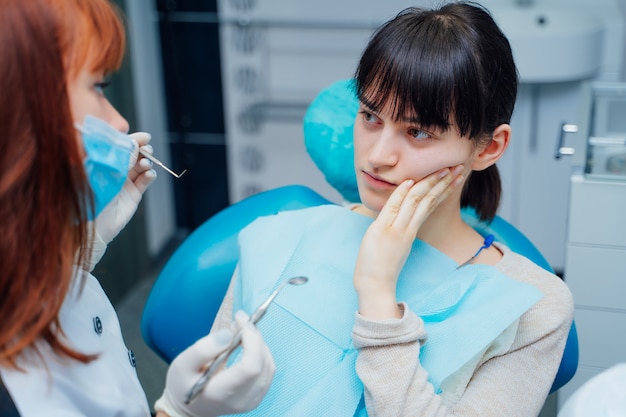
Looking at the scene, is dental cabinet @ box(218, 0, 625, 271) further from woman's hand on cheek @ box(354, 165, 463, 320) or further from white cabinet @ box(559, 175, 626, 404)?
woman's hand on cheek @ box(354, 165, 463, 320)

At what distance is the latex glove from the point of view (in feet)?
2.91

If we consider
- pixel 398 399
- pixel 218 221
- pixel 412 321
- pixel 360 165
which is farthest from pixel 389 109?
pixel 218 221

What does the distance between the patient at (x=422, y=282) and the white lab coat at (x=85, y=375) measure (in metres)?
0.26

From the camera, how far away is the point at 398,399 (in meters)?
1.05

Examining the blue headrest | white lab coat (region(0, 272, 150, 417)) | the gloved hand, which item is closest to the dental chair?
the blue headrest

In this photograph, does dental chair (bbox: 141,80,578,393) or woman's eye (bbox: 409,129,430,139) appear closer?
woman's eye (bbox: 409,129,430,139)

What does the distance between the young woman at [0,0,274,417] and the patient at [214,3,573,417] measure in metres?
0.24

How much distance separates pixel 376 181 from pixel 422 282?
198 millimetres

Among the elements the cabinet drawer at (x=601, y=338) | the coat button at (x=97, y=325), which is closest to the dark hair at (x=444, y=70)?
the coat button at (x=97, y=325)

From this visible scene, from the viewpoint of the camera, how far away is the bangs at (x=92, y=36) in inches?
31.6

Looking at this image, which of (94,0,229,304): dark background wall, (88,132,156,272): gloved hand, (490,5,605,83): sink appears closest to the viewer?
(88,132,156,272): gloved hand

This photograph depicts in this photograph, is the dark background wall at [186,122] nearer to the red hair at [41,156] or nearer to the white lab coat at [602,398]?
the red hair at [41,156]

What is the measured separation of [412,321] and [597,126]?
0.88m

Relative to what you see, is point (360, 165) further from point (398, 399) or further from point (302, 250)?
point (398, 399)
